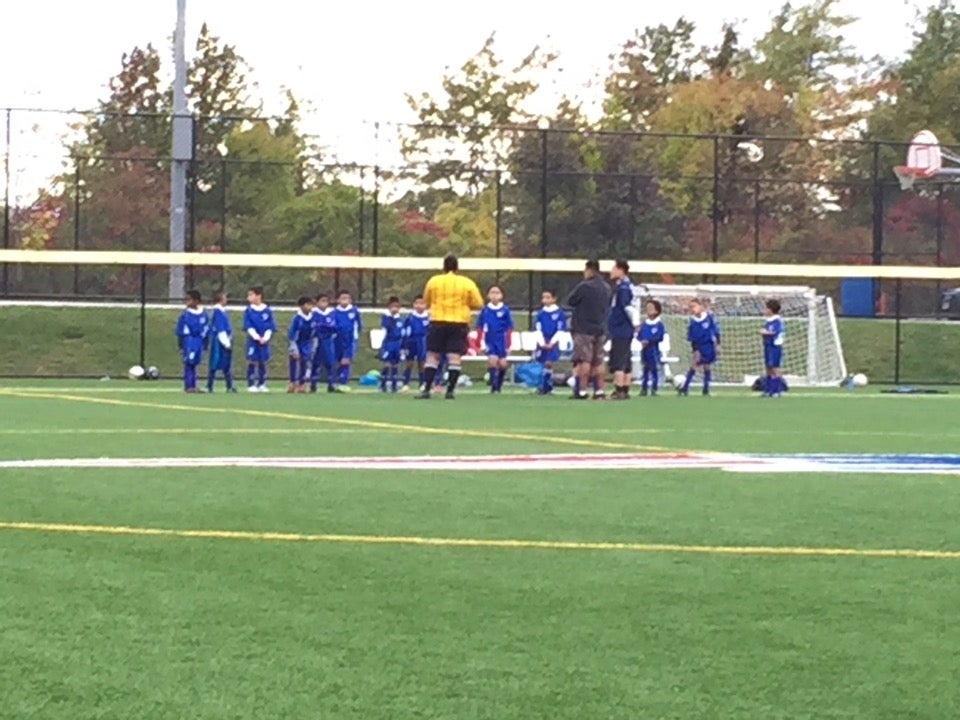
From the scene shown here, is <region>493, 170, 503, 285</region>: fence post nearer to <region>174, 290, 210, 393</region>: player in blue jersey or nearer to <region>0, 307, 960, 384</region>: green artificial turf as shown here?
<region>0, 307, 960, 384</region>: green artificial turf

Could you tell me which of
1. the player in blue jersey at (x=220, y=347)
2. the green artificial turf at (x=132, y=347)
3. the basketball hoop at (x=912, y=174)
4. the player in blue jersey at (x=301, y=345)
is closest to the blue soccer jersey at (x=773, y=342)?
the player in blue jersey at (x=301, y=345)

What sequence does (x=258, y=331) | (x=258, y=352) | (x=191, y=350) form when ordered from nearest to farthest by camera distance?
(x=191, y=350)
(x=258, y=331)
(x=258, y=352)

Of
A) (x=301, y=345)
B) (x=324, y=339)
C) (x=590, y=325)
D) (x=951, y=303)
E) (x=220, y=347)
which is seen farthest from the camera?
(x=951, y=303)

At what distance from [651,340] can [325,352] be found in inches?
219

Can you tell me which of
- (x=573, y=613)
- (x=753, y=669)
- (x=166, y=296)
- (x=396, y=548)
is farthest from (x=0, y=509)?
(x=166, y=296)

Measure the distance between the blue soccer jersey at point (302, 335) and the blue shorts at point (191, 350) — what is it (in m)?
1.71

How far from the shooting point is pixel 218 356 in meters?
29.2

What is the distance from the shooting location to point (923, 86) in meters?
63.7

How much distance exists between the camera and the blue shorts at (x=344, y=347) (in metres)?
30.9

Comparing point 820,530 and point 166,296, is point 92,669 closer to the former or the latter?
point 820,530

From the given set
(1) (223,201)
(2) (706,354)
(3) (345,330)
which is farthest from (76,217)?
(2) (706,354)

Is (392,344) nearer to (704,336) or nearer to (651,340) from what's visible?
(651,340)

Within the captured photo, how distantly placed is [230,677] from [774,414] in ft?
55.1

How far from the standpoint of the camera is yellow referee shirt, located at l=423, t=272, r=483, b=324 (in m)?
23.6
